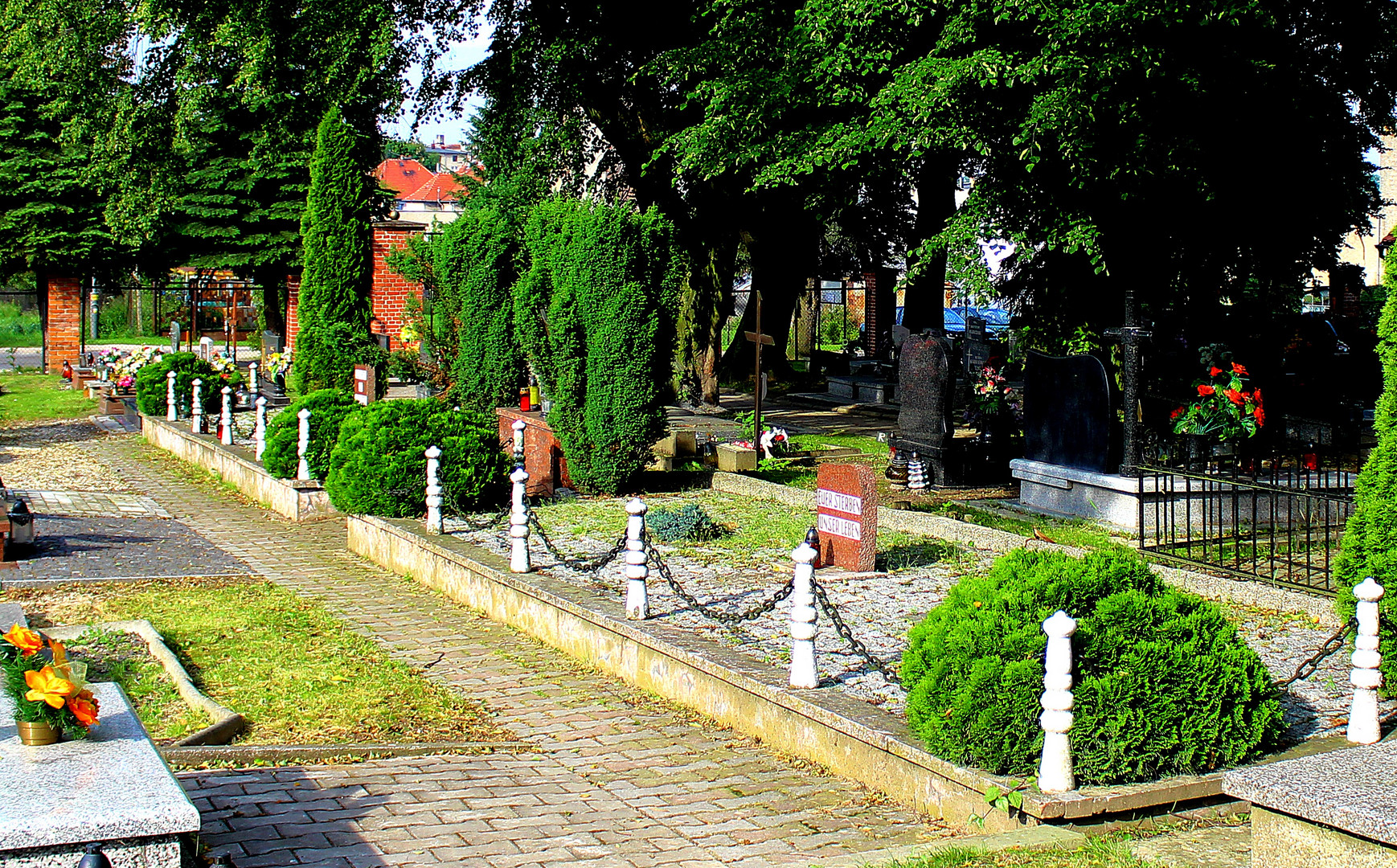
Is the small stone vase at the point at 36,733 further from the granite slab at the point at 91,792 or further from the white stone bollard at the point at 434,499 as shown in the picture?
the white stone bollard at the point at 434,499

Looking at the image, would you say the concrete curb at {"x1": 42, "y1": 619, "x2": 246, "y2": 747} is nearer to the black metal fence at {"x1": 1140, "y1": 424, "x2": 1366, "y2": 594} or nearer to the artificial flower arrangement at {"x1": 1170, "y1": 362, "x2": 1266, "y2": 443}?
the black metal fence at {"x1": 1140, "y1": 424, "x2": 1366, "y2": 594}

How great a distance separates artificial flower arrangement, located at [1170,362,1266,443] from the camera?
12.3 m

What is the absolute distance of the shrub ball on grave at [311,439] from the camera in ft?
49.9

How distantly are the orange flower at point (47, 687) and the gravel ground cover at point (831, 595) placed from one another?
12.5ft

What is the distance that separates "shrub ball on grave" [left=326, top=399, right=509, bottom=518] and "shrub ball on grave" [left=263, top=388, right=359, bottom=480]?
184 centimetres

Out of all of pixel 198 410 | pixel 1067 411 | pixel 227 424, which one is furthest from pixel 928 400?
pixel 198 410

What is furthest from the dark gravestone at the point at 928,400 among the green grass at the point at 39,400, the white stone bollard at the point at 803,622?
the green grass at the point at 39,400

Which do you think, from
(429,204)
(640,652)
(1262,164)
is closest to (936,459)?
(1262,164)

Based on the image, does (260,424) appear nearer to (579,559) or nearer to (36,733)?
(579,559)

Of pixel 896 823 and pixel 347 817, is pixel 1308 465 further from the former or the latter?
pixel 347 817

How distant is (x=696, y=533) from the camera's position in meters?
11.9

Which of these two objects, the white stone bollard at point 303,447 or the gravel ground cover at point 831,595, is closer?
the gravel ground cover at point 831,595

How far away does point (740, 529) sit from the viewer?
1245 centimetres

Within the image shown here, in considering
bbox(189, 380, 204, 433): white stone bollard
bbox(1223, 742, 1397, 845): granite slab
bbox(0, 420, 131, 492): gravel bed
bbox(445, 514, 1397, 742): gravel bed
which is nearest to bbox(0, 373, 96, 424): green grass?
bbox(0, 420, 131, 492): gravel bed
